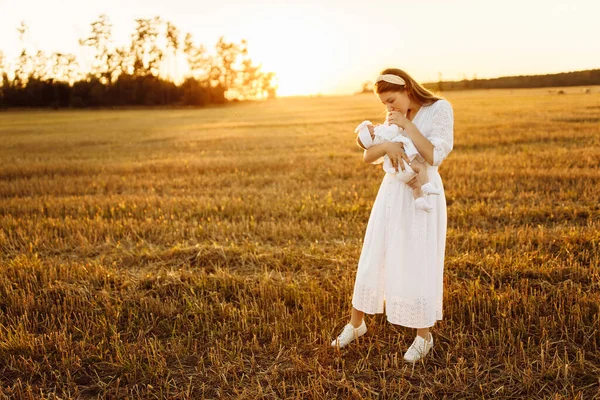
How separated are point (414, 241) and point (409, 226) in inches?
4.7

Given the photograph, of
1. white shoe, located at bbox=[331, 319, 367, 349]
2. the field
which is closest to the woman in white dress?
white shoe, located at bbox=[331, 319, 367, 349]

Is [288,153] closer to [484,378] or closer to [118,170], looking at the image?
[118,170]

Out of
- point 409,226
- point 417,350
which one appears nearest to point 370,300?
point 417,350

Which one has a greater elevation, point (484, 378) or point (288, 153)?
point (288, 153)

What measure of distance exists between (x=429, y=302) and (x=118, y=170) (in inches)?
482

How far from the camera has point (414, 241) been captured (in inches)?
131

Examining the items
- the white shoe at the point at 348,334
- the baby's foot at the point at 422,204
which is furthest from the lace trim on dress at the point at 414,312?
the baby's foot at the point at 422,204

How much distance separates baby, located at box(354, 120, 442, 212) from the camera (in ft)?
10.4

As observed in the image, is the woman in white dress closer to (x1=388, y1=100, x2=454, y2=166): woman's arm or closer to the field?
(x1=388, y1=100, x2=454, y2=166): woman's arm

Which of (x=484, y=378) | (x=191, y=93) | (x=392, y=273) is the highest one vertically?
(x=191, y=93)

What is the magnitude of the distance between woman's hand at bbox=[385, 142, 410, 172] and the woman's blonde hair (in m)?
0.41

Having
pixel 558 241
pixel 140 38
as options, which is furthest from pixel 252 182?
pixel 140 38

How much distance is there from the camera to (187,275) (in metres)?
5.16

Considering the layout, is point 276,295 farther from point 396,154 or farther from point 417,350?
point 396,154
